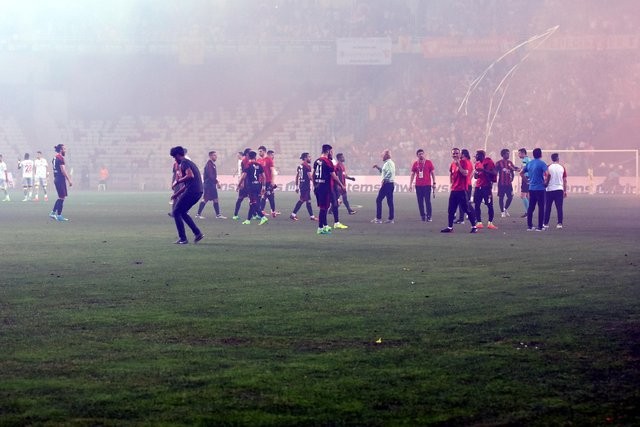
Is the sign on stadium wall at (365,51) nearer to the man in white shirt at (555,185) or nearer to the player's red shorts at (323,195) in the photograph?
the man in white shirt at (555,185)

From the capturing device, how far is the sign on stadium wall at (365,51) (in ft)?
223

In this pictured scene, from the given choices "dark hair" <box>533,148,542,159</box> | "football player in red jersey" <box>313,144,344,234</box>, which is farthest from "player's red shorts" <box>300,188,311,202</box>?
"dark hair" <box>533,148,542,159</box>

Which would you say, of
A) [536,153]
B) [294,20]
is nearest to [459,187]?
[536,153]

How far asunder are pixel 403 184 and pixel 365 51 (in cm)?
→ 1152

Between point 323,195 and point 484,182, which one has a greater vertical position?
point 484,182

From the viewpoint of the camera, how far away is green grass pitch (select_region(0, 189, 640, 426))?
6.51 metres

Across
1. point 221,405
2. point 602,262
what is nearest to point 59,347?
point 221,405

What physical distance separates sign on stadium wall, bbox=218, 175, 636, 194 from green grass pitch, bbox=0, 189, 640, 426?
131ft

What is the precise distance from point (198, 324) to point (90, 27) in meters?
68.9

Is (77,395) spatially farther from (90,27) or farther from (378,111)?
(90,27)

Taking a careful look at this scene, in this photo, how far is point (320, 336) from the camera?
30.2 ft

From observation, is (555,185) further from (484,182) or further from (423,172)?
(423,172)

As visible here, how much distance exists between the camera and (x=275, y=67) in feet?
241

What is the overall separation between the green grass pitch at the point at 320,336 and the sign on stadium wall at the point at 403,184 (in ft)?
131
